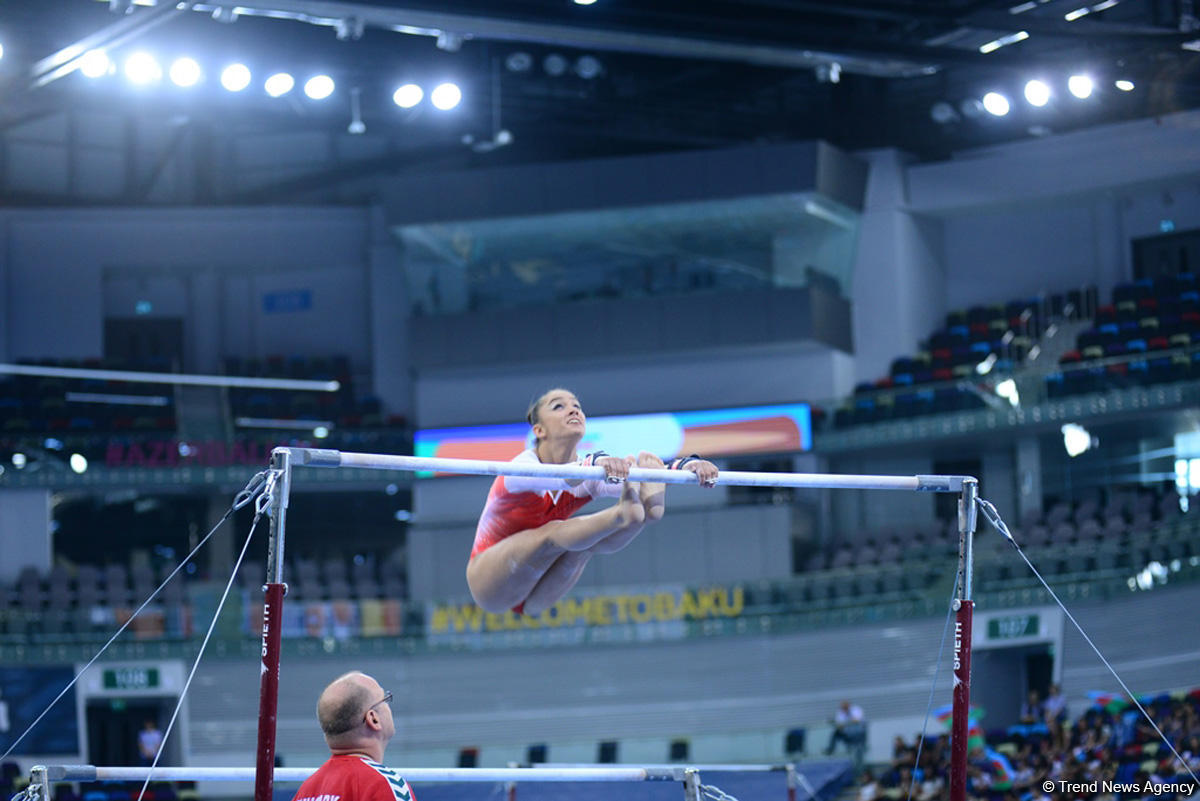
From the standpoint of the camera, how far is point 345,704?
4.61 meters

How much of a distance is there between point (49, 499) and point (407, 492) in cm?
607

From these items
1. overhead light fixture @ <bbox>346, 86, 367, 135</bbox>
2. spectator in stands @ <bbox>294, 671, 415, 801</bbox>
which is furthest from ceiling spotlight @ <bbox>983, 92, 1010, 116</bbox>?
spectator in stands @ <bbox>294, 671, 415, 801</bbox>

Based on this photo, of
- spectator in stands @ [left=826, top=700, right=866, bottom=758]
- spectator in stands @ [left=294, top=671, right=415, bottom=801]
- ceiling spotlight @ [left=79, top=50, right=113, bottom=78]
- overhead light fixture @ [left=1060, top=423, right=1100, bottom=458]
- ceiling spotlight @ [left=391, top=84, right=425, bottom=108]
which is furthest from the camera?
overhead light fixture @ [left=1060, top=423, right=1100, bottom=458]

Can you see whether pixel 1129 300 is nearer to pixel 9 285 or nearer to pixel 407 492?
pixel 407 492

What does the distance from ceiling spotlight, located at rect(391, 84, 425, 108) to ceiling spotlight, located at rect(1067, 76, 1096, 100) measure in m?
8.36

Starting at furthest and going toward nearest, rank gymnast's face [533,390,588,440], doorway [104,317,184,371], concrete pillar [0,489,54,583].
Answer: doorway [104,317,184,371]
concrete pillar [0,489,54,583]
gymnast's face [533,390,588,440]

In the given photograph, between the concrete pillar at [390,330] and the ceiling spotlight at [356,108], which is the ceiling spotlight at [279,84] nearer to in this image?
the ceiling spotlight at [356,108]

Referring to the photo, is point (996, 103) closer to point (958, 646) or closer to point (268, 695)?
point (958, 646)

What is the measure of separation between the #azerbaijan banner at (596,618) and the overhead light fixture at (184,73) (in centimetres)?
759

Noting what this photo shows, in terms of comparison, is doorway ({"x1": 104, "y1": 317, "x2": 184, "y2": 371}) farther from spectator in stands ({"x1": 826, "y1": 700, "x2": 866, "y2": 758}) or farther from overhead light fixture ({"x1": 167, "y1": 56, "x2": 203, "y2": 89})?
spectator in stands ({"x1": 826, "y1": 700, "x2": 866, "y2": 758})

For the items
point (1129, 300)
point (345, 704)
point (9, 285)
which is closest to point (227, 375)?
point (9, 285)

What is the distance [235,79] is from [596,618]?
8.61m

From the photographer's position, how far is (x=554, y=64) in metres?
20.3

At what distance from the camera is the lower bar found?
6.51 metres
